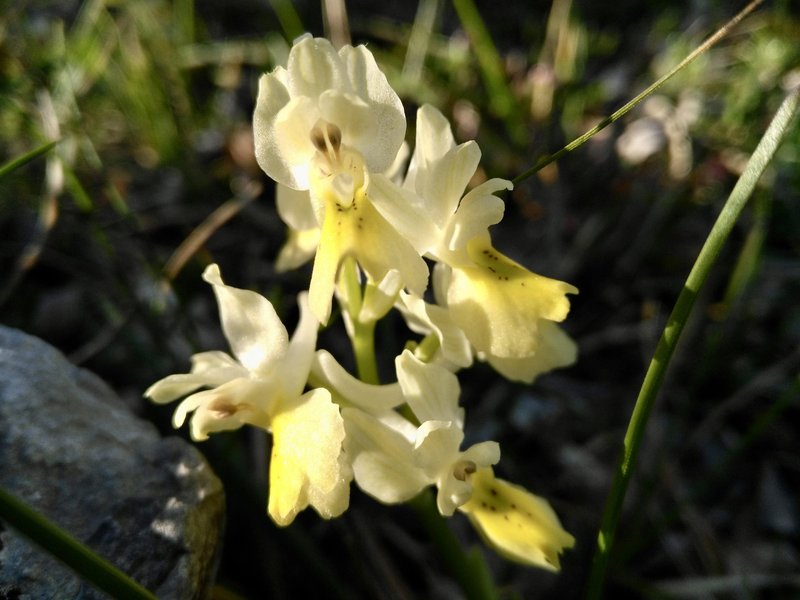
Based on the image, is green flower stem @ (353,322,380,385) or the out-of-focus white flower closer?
the out-of-focus white flower

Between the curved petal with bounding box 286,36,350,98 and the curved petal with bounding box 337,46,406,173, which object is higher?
the curved petal with bounding box 286,36,350,98

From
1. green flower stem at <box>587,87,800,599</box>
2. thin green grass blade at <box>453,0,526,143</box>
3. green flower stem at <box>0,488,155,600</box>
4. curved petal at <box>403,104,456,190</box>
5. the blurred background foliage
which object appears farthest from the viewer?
thin green grass blade at <box>453,0,526,143</box>

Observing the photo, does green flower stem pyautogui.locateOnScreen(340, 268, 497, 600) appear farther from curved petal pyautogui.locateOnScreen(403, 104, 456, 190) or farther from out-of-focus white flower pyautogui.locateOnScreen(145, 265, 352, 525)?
curved petal pyautogui.locateOnScreen(403, 104, 456, 190)

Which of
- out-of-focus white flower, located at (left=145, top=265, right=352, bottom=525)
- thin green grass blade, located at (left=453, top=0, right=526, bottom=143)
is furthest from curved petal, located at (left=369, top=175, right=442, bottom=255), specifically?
thin green grass blade, located at (left=453, top=0, right=526, bottom=143)

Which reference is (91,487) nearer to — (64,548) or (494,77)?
(64,548)

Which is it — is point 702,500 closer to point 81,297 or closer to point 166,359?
point 166,359

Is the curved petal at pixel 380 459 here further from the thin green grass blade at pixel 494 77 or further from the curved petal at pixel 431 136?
the thin green grass blade at pixel 494 77

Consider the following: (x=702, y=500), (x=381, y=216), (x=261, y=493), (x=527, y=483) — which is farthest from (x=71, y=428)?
(x=702, y=500)
